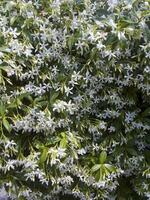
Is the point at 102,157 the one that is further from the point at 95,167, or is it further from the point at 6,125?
the point at 6,125

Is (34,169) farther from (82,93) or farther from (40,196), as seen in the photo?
(82,93)

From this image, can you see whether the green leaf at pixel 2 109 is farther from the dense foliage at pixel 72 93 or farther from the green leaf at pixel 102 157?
the green leaf at pixel 102 157

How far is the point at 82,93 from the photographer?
2.64 m

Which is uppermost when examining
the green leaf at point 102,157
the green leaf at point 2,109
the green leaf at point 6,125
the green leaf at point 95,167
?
the green leaf at point 2,109

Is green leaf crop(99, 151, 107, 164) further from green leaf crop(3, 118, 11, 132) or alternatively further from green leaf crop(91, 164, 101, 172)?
green leaf crop(3, 118, 11, 132)

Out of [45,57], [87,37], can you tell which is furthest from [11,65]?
[87,37]

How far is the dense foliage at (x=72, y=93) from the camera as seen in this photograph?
8.27 ft

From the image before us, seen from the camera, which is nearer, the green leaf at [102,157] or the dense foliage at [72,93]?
the dense foliage at [72,93]

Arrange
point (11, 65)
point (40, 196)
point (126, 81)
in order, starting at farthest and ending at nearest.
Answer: point (40, 196), point (126, 81), point (11, 65)

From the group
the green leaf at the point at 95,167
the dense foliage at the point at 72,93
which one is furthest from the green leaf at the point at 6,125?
the green leaf at the point at 95,167

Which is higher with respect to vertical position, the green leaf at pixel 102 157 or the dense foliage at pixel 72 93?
the dense foliage at pixel 72 93

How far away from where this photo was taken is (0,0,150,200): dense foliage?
252cm

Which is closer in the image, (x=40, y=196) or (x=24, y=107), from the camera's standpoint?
(x=24, y=107)

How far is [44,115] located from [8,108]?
0.20 m
